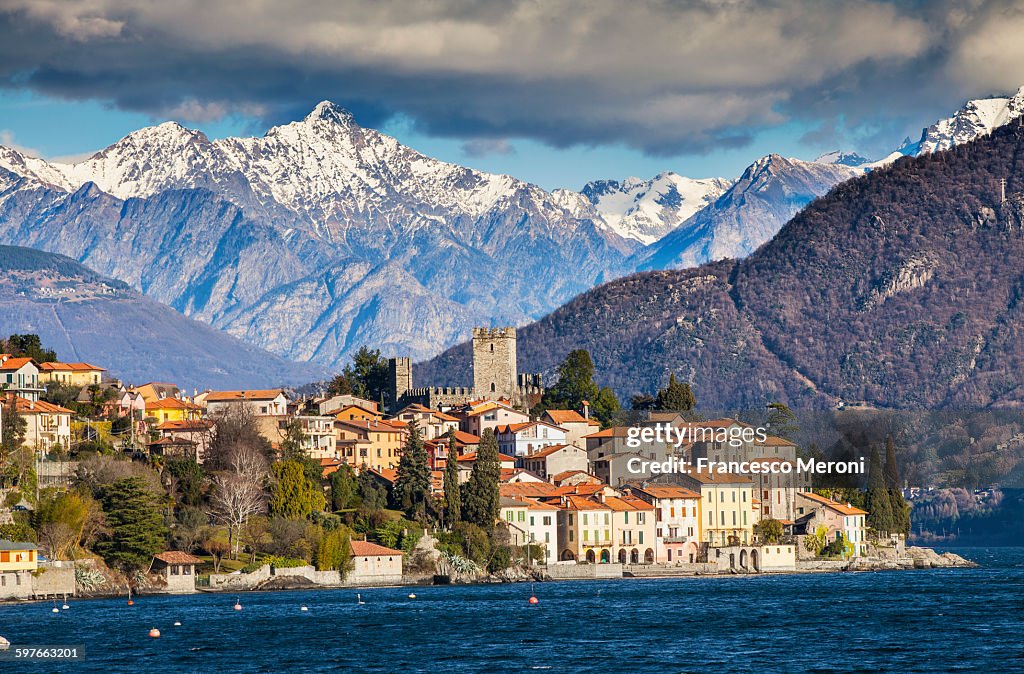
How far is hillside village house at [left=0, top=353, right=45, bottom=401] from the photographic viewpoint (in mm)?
140550

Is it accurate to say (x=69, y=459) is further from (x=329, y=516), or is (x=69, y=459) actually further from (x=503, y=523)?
(x=503, y=523)

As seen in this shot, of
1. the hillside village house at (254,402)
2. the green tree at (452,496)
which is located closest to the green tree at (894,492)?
the green tree at (452,496)

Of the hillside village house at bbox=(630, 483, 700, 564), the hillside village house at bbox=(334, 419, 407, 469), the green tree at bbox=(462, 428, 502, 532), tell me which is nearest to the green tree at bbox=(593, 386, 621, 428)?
the hillside village house at bbox=(334, 419, 407, 469)

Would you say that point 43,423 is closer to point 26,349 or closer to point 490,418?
point 26,349

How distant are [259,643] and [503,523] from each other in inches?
1634

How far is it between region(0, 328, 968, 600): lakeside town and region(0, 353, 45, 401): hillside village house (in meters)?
0.20

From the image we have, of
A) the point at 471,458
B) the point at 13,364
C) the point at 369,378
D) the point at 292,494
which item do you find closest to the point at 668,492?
the point at 471,458

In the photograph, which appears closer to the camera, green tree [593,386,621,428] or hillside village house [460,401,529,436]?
hillside village house [460,401,529,436]

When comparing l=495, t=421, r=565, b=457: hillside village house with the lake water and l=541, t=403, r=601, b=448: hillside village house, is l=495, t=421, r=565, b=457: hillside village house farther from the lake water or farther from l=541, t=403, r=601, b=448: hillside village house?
the lake water

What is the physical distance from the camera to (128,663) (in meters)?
75.6

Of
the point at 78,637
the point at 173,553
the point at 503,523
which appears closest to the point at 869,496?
the point at 503,523

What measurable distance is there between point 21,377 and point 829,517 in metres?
61.3

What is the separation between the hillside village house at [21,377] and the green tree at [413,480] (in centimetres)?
3112

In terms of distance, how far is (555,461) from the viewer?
463 feet
